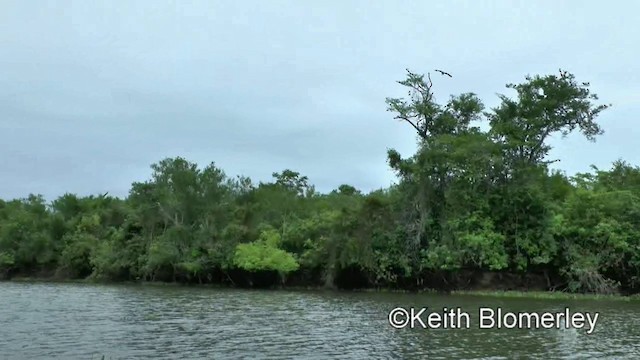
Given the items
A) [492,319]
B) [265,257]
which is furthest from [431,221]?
[492,319]

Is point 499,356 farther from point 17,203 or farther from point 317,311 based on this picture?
point 17,203

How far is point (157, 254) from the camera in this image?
60.7 m

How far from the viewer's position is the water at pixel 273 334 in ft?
66.0

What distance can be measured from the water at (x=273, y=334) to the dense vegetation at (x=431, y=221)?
1136 centimetres

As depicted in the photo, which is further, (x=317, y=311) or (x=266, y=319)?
(x=317, y=311)

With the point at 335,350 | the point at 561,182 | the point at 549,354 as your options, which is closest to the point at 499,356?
the point at 549,354

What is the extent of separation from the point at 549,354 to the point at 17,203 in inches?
3261

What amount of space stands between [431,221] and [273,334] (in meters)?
30.3
